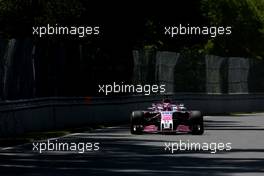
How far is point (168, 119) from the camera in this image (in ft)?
92.7

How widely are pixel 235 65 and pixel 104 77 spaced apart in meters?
22.3

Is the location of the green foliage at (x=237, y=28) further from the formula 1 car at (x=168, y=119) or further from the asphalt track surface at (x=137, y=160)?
the asphalt track surface at (x=137, y=160)

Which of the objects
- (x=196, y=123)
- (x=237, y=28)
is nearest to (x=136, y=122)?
(x=196, y=123)

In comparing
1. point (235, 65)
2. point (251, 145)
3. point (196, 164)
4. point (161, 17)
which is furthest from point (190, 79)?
point (196, 164)

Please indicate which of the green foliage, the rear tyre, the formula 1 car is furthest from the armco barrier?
the green foliage

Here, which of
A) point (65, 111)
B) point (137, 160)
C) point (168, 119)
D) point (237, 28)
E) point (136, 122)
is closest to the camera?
point (137, 160)

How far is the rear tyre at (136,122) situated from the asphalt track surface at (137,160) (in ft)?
2.98

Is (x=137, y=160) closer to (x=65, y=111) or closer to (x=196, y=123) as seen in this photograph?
(x=196, y=123)

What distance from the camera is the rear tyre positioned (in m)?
28.4

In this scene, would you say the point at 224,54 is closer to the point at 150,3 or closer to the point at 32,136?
the point at 150,3

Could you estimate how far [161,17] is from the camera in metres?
54.4

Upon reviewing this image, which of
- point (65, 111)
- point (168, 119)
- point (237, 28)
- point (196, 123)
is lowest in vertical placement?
point (196, 123)

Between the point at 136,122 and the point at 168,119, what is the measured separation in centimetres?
107

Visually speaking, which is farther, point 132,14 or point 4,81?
point 132,14
